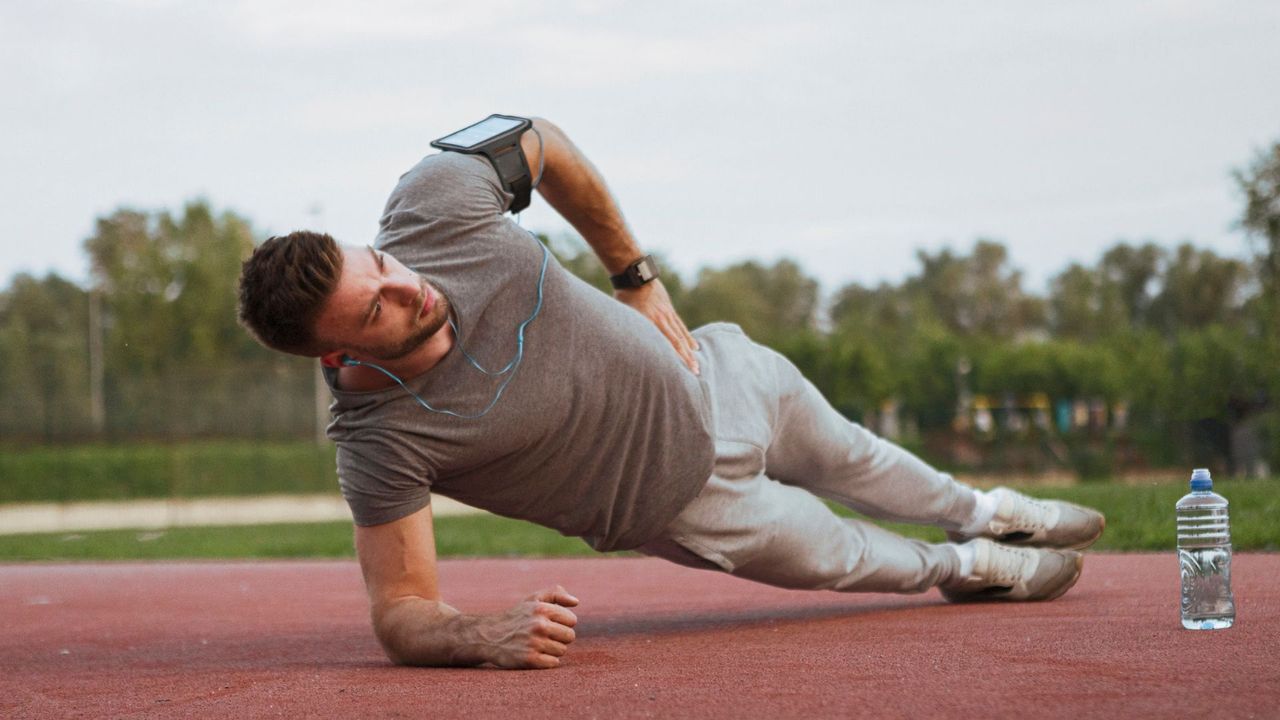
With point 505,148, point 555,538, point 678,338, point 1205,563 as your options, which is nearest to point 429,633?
point 678,338

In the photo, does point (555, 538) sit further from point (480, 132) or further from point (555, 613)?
point (555, 613)

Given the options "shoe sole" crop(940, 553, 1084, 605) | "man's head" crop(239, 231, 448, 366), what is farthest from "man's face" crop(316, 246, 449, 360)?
"shoe sole" crop(940, 553, 1084, 605)

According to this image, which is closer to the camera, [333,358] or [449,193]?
[333,358]

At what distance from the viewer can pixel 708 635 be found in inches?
180

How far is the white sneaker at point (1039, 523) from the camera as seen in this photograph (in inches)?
194

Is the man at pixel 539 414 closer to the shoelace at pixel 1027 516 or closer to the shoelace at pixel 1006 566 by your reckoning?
the shoelace at pixel 1006 566

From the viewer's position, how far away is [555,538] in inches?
562

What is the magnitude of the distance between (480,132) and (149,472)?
35862mm

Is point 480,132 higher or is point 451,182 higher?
point 480,132

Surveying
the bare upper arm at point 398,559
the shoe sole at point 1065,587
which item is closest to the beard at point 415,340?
the bare upper arm at point 398,559

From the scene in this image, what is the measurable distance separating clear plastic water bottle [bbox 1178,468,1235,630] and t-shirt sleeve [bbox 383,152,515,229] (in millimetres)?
2142

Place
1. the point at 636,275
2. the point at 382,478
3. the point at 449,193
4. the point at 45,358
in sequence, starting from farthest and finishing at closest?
the point at 45,358 → the point at 636,275 → the point at 449,193 → the point at 382,478

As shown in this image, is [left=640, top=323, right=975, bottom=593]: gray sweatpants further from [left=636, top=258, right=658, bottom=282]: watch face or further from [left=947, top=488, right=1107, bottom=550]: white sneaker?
[left=636, top=258, right=658, bottom=282]: watch face

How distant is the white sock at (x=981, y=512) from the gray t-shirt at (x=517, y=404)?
1249mm
